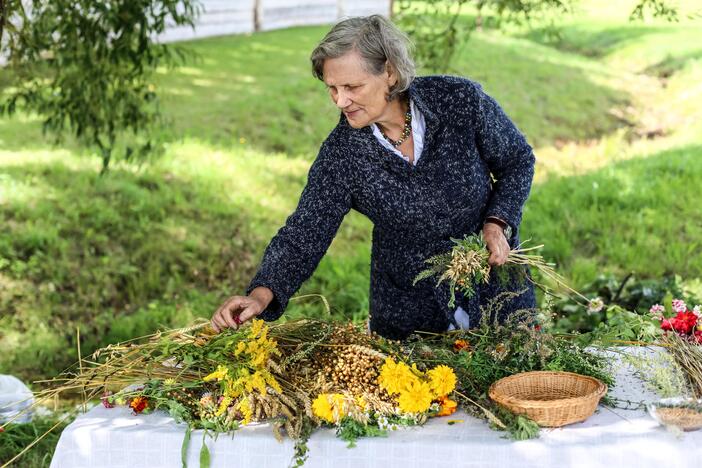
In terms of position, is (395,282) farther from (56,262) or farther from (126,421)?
(56,262)

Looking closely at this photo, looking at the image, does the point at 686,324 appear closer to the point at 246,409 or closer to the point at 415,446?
the point at 415,446

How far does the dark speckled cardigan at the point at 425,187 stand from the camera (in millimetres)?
2840

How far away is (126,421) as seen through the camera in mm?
2387

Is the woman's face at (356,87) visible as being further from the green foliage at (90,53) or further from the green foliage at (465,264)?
the green foliage at (90,53)

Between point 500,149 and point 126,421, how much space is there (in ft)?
4.44

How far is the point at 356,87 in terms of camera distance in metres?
2.70

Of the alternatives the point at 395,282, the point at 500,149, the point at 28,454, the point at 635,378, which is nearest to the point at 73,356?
the point at 28,454

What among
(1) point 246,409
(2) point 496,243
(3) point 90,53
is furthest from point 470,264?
(3) point 90,53

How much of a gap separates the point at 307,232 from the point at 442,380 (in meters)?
0.74

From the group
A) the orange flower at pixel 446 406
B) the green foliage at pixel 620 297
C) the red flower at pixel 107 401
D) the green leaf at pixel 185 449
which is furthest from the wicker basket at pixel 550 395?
the green foliage at pixel 620 297

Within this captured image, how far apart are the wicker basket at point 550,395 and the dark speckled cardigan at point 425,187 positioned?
54 centimetres

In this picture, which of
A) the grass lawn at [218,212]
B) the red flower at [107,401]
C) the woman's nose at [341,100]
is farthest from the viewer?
the grass lawn at [218,212]

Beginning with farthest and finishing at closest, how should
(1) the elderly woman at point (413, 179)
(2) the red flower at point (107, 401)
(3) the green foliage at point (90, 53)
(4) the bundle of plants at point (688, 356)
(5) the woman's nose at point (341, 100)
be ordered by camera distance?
(3) the green foliage at point (90, 53) < (1) the elderly woman at point (413, 179) < (5) the woman's nose at point (341, 100) < (2) the red flower at point (107, 401) < (4) the bundle of plants at point (688, 356)

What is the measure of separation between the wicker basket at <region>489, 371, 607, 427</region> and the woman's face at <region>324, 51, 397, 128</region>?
2.85 feet
